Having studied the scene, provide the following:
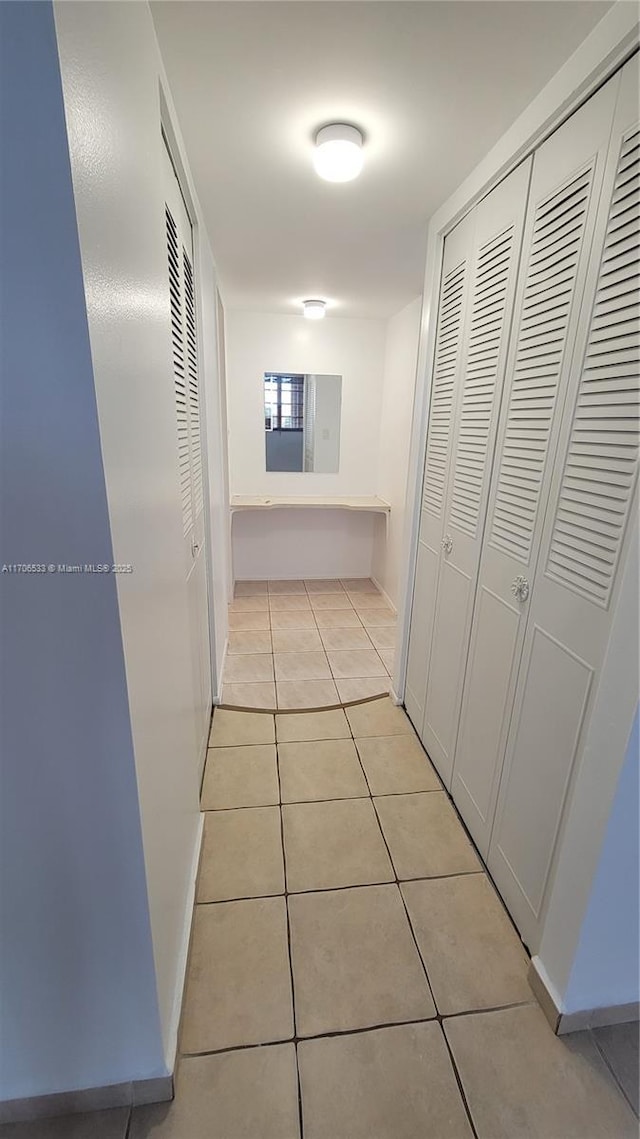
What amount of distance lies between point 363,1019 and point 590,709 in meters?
0.98

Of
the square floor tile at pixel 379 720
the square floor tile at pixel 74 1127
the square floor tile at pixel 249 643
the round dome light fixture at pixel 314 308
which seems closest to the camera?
the square floor tile at pixel 74 1127

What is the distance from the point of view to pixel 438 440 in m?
1.99

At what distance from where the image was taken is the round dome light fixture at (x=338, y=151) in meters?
1.39

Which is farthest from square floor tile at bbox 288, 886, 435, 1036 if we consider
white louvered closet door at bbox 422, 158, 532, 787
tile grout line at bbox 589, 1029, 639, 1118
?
white louvered closet door at bbox 422, 158, 532, 787

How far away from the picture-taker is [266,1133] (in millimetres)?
973

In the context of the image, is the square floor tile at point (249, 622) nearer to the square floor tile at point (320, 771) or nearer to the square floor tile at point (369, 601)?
the square floor tile at point (369, 601)

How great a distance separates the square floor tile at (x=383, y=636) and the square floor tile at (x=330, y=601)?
474 mm

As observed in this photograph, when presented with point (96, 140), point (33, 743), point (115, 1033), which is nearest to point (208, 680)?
point (115, 1033)

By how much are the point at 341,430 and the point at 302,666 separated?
221cm

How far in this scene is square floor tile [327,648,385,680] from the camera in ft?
9.22

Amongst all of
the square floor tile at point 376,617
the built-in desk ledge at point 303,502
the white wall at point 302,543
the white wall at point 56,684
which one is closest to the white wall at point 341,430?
the white wall at point 302,543

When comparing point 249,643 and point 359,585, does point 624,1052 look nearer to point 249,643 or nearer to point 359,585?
point 249,643

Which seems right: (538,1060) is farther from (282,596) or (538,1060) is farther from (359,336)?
(359,336)

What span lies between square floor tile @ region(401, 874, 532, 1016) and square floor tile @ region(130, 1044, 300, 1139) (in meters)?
0.43
